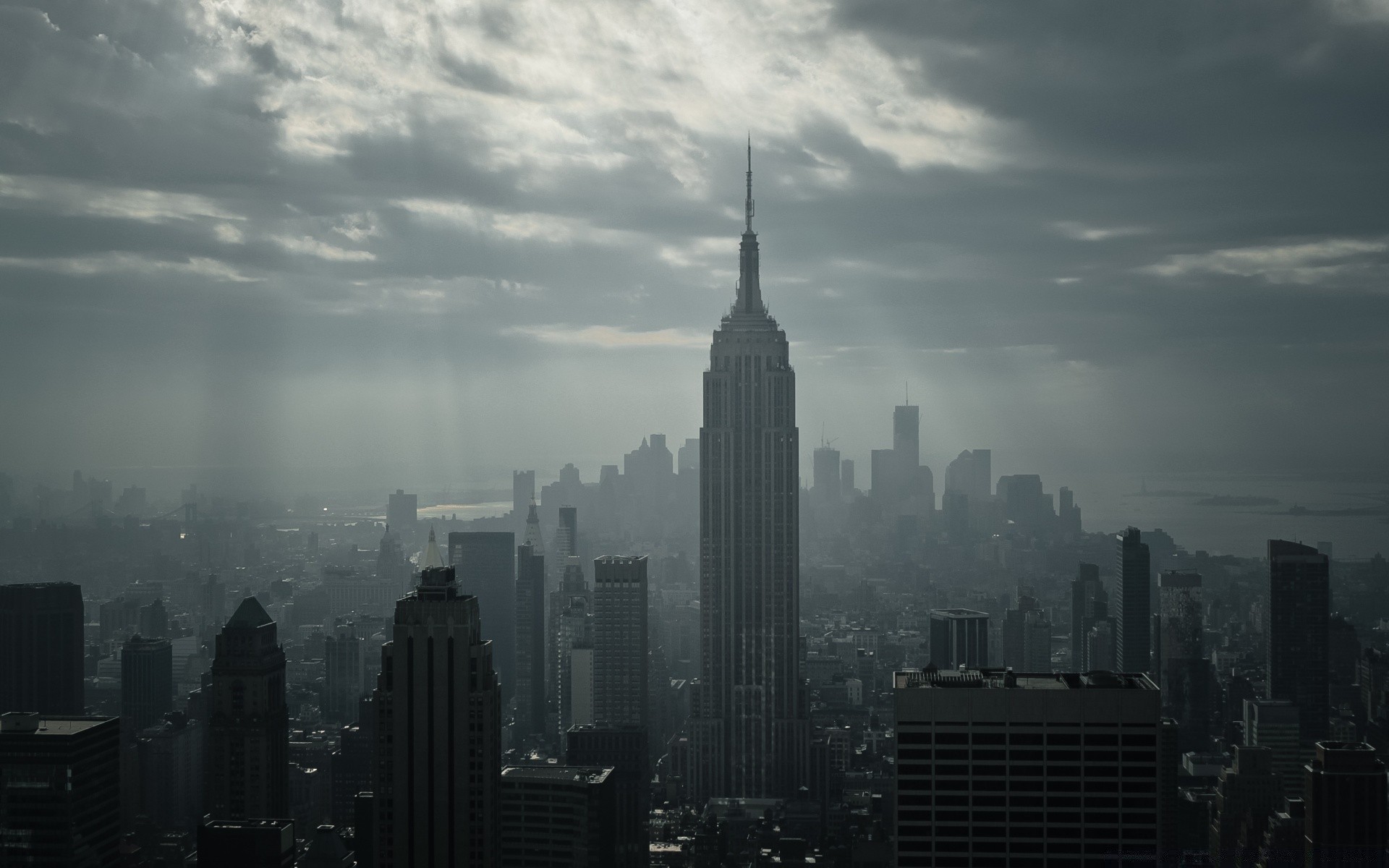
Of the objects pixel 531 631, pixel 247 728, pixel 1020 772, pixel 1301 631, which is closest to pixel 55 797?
pixel 247 728

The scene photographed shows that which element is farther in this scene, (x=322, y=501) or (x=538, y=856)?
(x=322, y=501)

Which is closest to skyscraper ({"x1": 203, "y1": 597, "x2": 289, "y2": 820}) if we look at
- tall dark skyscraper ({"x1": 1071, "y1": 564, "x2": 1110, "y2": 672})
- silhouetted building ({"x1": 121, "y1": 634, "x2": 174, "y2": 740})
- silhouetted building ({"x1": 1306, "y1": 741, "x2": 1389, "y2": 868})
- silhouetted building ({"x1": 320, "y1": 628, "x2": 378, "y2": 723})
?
silhouetted building ({"x1": 121, "y1": 634, "x2": 174, "y2": 740})

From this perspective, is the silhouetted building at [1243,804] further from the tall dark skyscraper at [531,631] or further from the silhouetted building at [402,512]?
the silhouetted building at [402,512]

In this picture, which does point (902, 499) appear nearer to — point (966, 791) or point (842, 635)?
point (842, 635)

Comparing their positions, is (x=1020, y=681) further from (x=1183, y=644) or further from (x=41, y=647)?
(x=41, y=647)

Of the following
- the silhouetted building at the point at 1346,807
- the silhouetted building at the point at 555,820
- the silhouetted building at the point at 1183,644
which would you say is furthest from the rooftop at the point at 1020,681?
the silhouetted building at the point at 1183,644

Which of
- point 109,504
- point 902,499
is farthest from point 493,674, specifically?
point 902,499

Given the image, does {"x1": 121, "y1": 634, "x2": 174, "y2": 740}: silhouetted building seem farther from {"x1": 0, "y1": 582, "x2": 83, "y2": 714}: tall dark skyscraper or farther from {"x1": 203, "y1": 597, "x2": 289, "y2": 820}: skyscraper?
{"x1": 203, "y1": 597, "x2": 289, "y2": 820}: skyscraper
